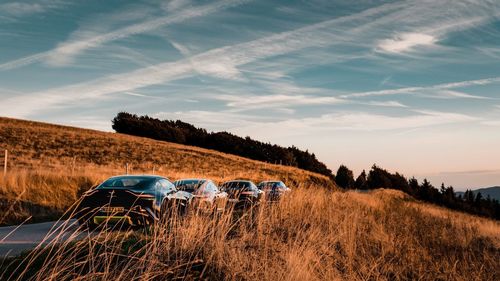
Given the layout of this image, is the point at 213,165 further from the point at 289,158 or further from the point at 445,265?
the point at 445,265

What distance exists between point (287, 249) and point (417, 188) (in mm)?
71637

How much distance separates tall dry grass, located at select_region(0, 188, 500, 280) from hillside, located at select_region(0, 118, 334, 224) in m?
3.38

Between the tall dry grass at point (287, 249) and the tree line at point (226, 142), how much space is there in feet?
227

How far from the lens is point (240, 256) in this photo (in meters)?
6.35

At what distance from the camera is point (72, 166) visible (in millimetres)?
29688

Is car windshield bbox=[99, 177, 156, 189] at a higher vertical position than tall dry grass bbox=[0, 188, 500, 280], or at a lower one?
higher

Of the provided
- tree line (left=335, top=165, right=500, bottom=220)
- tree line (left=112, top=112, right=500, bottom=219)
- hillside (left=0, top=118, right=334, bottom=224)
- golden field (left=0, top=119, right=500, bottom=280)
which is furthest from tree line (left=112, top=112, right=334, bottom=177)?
golden field (left=0, top=119, right=500, bottom=280)

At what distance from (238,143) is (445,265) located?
77.6 m

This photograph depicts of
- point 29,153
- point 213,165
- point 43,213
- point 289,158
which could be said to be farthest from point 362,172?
point 43,213

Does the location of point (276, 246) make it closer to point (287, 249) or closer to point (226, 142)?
point (287, 249)

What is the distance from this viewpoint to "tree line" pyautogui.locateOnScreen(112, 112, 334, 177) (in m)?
83.8

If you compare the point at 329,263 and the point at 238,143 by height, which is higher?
the point at 238,143

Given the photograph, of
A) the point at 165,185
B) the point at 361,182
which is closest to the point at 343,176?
the point at 361,182

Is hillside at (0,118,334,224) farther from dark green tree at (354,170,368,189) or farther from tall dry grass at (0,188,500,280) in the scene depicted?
dark green tree at (354,170,368,189)
